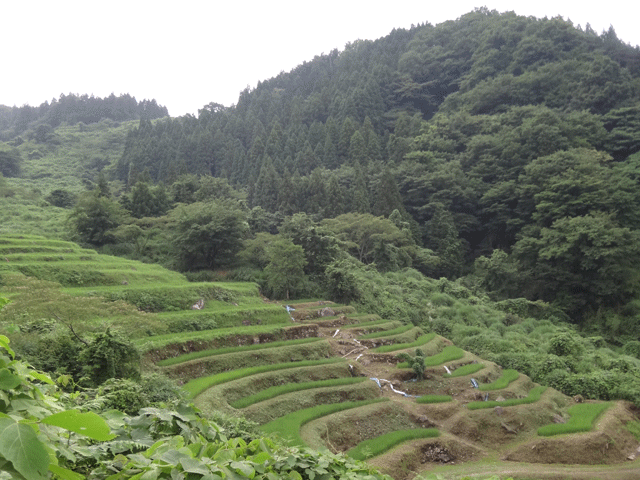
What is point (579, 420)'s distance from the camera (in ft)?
49.3

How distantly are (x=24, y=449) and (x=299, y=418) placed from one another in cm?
1203

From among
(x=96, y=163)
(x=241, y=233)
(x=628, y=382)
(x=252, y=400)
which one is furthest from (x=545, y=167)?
(x=96, y=163)

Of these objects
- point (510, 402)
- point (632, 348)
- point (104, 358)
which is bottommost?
point (632, 348)

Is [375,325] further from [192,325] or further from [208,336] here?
[192,325]

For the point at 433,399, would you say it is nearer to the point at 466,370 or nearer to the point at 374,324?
the point at 466,370

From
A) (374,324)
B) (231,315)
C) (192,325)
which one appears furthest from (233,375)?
(374,324)

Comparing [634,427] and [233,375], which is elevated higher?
[233,375]

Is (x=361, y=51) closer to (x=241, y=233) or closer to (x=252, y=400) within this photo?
(x=241, y=233)

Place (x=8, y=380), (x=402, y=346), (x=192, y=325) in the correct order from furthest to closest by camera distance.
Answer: (x=402, y=346)
(x=192, y=325)
(x=8, y=380)

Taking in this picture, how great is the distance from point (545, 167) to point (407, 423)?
113 feet

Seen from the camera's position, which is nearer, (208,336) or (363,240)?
(208,336)

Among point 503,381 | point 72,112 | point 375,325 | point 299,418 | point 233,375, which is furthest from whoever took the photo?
point 72,112

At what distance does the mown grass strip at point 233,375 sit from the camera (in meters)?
12.5

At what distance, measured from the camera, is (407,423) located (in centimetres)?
1376
